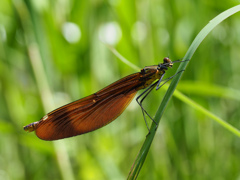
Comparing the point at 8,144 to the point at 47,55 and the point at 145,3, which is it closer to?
the point at 47,55

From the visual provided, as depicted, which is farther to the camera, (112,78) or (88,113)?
(112,78)

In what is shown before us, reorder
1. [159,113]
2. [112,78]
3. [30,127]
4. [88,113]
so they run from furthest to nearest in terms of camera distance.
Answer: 1. [112,78]
2. [88,113]
3. [30,127]
4. [159,113]

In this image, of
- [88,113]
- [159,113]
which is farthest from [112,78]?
[159,113]

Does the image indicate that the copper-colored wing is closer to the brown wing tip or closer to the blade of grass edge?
the brown wing tip

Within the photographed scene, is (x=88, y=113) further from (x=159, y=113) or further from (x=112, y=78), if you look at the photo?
(x=112, y=78)

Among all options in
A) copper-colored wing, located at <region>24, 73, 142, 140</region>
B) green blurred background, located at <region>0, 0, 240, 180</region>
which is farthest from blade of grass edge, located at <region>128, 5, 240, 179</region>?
green blurred background, located at <region>0, 0, 240, 180</region>

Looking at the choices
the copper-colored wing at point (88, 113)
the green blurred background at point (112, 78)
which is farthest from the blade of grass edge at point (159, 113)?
the green blurred background at point (112, 78)

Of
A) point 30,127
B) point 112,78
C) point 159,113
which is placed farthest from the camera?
point 112,78
